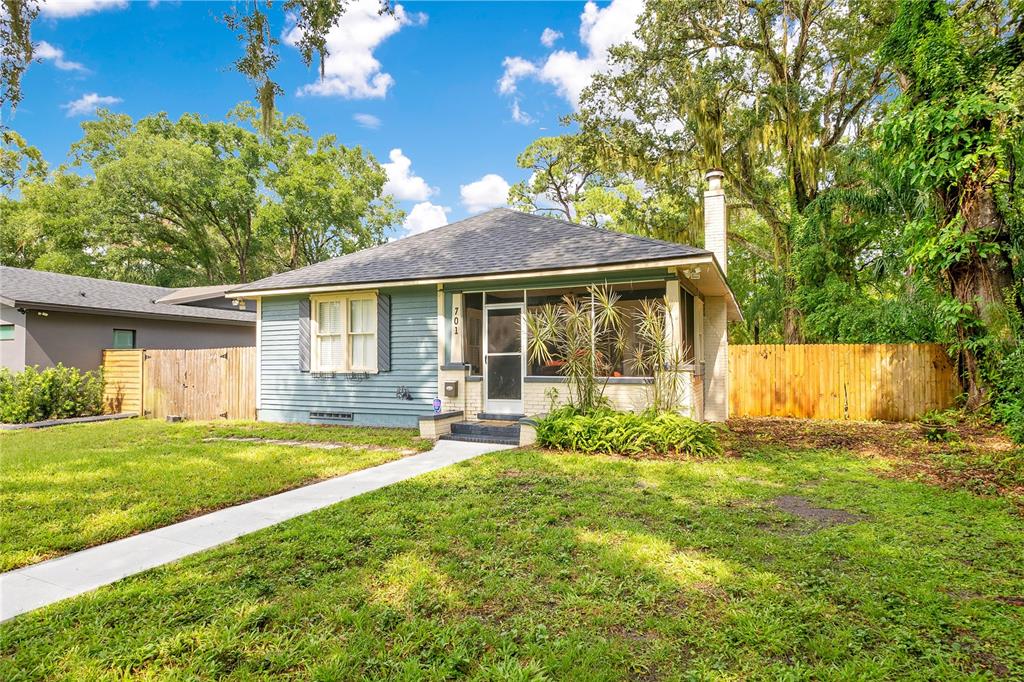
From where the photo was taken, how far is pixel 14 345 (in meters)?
11.9

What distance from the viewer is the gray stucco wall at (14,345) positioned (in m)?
11.9

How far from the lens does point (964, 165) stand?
837cm

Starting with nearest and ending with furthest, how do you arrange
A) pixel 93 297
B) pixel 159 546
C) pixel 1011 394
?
pixel 159 546, pixel 1011 394, pixel 93 297

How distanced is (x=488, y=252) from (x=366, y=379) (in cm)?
361

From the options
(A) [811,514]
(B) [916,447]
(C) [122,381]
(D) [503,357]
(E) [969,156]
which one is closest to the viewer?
(A) [811,514]

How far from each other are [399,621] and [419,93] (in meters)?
17.5

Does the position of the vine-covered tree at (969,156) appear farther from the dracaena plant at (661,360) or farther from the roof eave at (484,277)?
the dracaena plant at (661,360)

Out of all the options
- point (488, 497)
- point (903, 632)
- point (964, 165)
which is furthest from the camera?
point (964, 165)

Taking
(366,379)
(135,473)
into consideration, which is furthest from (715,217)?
(135,473)

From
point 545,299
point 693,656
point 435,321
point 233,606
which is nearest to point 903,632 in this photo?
point 693,656

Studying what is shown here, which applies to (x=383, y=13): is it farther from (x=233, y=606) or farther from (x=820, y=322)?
(x=820, y=322)

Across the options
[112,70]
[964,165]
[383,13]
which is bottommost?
[964,165]

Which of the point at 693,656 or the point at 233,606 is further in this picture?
the point at 233,606

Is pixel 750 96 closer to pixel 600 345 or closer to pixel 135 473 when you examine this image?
pixel 600 345
